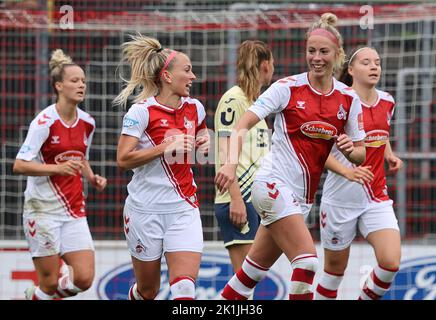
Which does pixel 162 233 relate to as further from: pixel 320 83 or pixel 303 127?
pixel 320 83

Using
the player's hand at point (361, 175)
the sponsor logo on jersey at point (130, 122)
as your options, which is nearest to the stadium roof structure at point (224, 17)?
the player's hand at point (361, 175)

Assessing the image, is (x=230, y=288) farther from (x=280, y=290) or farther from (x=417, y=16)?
(x=417, y=16)

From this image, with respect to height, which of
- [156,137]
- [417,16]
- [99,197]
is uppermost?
[417,16]

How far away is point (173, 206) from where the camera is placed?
23.3ft

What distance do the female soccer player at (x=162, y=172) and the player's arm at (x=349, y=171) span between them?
1022mm

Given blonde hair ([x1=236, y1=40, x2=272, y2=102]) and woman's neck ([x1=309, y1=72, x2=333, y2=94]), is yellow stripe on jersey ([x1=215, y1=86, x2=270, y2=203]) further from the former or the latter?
woman's neck ([x1=309, y1=72, x2=333, y2=94])

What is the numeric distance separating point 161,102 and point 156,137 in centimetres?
26

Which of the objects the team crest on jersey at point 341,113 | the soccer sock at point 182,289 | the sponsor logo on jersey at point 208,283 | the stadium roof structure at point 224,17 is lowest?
the sponsor logo on jersey at point 208,283

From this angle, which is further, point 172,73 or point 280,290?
point 280,290

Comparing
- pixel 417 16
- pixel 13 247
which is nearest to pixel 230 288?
pixel 13 247

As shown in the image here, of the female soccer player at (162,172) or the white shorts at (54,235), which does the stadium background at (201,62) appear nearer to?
the white shorts at (54,235)

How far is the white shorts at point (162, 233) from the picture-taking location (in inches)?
277

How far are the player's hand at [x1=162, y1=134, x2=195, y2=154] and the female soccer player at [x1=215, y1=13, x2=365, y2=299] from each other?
0.43 m

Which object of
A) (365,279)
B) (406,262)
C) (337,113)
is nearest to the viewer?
(337,113)
